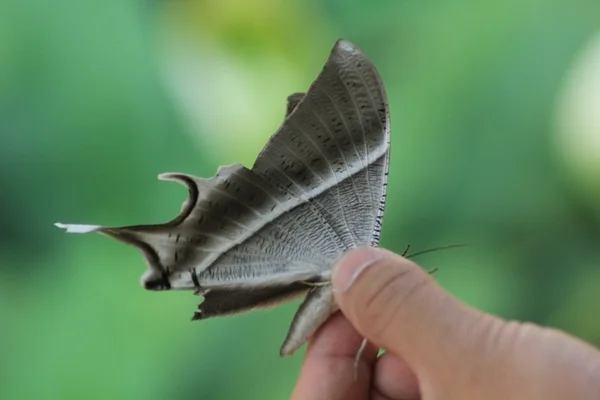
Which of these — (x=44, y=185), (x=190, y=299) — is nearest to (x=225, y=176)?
(x=190, y=299)

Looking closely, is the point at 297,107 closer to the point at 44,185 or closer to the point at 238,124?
the point at 238,124

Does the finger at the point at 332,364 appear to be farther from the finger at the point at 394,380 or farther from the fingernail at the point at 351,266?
the fingernail at the point at 351,266

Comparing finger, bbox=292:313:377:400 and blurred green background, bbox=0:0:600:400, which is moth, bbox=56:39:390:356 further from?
blurred green background, bbox=0:0:600:400

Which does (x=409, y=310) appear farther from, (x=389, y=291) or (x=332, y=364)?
(x=332, y=364)

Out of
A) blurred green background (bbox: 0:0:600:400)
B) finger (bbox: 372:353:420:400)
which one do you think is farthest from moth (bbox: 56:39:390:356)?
blurred green background (bbox: 0:0:600:400)

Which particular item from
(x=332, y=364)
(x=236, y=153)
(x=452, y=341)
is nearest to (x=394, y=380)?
(x=332, y=364)
